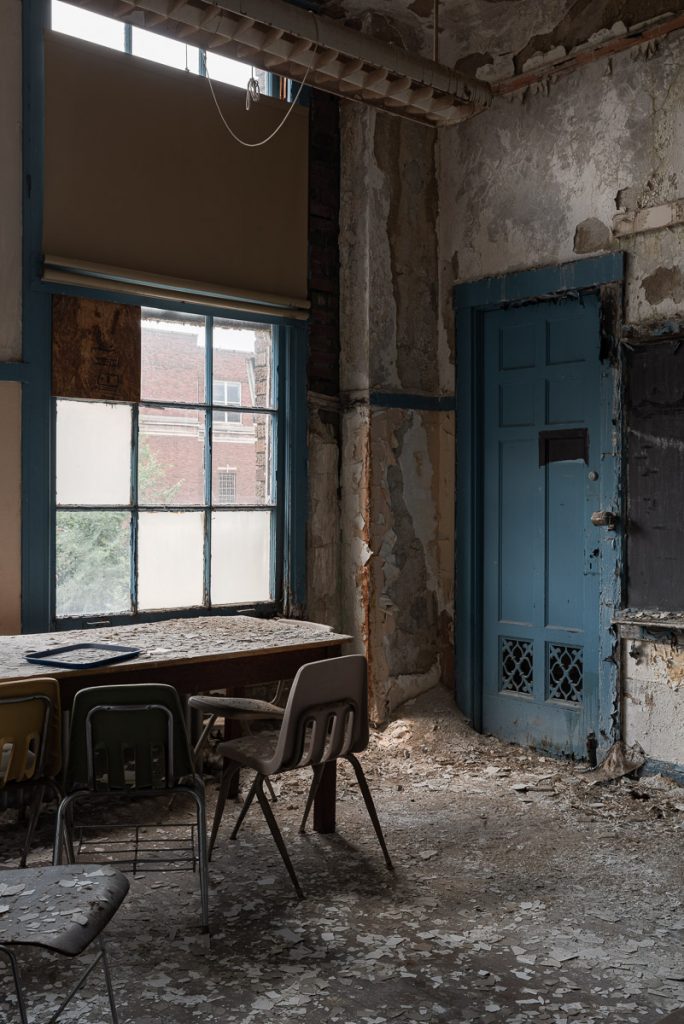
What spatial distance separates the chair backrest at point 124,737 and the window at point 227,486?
89.5 inches

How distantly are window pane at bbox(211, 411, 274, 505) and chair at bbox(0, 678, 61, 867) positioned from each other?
226 cm

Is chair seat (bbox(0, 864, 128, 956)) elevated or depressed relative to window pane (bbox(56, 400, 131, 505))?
depressed

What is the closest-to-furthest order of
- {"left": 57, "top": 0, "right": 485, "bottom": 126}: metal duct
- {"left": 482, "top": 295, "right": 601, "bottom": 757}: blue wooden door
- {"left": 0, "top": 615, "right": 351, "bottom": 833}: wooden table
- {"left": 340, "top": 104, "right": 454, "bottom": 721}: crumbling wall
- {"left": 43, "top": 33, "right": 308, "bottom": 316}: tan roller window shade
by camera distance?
{"left": 57, "top": 0, "right": 485, "bottom": 126}: metal duct
{"left": 0, "top": 615, "right": 351, "bottom": 833}: wooden table
{"left": 43, "top": 33, "right": 308, "bottom": 316}: tan roller window shade
{"left": 482, "top": 295, "right": 601, "bottom": 757}: blue wooden door
{"left": 340, "top": 104, "right": 454, "bottom": 721}: crumbling wall

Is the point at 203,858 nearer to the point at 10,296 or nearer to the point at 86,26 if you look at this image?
the point at 10,296

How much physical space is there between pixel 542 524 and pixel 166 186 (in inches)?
105

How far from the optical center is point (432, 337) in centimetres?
583

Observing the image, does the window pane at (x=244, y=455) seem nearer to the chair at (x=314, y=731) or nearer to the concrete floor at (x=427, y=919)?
the concrete floor at (x=427, y=919)

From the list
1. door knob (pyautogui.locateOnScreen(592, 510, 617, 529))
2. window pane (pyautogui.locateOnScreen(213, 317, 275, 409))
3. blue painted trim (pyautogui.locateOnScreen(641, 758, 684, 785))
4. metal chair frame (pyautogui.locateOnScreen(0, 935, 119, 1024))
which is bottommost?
blue painted trim (pyautogui.locateOnScreen(641, 758, 684, 785))

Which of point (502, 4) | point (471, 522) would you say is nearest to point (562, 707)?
point (471, 522)

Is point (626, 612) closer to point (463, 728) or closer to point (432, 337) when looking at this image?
point (463, 728)

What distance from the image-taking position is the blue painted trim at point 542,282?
4953 millimetres

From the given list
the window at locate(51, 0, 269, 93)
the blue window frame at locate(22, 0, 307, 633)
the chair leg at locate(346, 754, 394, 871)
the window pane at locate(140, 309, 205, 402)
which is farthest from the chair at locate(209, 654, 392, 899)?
the window at locate(51, 0, 269, 93)

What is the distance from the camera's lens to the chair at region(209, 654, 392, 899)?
3406 mm

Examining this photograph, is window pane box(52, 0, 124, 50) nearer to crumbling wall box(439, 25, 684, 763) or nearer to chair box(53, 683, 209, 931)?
crumbling wall box(439, 25, 684, 763)
